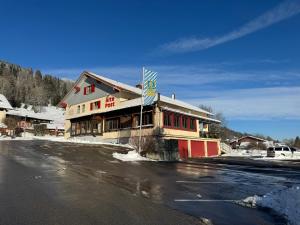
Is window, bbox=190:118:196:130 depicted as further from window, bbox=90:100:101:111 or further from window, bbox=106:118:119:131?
window, bbox=90:100:101:111

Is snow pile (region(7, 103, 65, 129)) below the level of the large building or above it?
above

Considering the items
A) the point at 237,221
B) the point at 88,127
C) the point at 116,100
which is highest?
the point at 116,100

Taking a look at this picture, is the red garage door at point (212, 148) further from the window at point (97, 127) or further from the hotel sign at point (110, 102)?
the window at point (97, 127)

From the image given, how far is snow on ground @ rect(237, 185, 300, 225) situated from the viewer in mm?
9000

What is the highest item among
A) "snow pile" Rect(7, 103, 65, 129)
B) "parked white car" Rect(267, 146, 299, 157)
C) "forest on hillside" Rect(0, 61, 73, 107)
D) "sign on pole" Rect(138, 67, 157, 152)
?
"forest on hillside" Rect(0, 61, 73, 107)

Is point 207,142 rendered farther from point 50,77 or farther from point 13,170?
point 50,77

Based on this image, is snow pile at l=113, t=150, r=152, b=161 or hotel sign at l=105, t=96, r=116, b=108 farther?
hotel sign at l=105, t=96, r=116, b=108

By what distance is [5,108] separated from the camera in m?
83.1

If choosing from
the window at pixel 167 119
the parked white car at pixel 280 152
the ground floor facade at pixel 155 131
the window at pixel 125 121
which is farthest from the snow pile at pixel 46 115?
the parked white car at pixel 280 152

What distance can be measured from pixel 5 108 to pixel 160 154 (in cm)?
6119

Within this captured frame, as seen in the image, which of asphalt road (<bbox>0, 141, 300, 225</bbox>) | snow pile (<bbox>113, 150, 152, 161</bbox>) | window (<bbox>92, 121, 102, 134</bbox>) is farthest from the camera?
window (<bbox>92, 121, 102, 134</bbox>)

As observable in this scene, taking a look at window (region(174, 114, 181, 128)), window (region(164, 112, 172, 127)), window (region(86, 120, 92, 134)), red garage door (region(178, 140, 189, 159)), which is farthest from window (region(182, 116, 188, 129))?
window (region(86, 120, 92, 134))

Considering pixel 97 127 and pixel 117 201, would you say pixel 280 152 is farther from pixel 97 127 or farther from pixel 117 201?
pixel 117 201

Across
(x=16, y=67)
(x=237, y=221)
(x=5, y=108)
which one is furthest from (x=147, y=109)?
(x=16, y=67)
